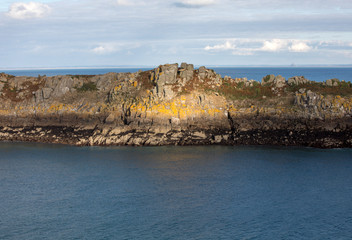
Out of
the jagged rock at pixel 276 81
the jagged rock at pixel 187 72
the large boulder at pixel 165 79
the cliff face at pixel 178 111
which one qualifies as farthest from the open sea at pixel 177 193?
the jagged rock at pixel 276 81

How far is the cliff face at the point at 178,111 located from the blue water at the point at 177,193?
415cm

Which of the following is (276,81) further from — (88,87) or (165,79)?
(88,87)

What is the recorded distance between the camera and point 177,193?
46.2 metres

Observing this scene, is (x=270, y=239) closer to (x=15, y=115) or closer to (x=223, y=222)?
(x=223, y=222)

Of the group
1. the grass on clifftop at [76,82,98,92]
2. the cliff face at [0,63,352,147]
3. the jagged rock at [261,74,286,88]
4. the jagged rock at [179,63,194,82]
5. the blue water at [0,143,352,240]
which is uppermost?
the jagged rock at [179,63,194,82]

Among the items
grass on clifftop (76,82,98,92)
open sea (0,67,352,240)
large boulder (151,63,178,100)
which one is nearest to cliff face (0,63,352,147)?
grass on clifftop (76,82,98,92)

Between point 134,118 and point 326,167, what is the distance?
33984 mm

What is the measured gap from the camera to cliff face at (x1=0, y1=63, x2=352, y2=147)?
230 feet

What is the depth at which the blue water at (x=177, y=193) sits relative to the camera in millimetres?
36875

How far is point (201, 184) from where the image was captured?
162ft

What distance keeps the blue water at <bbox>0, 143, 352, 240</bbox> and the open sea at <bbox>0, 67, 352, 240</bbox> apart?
0.10 m

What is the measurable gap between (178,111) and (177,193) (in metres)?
29.3

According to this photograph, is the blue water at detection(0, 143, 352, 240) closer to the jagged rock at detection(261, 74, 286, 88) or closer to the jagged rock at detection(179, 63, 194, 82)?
the jagged rock at detection(179, 63, 194, 82)

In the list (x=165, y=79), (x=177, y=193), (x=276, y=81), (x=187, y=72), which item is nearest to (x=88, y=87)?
(x=165, y=79)
